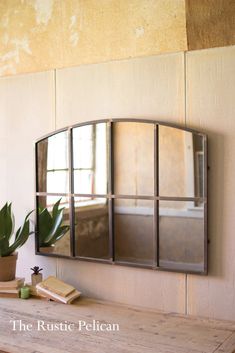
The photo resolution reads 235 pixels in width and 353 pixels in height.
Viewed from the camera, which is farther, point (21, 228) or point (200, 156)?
point (21, 228)

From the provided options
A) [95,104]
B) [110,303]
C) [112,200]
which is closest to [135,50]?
[95,104]

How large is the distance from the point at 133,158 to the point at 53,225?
522mm

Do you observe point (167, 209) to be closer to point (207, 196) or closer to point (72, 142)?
point (207, 196)

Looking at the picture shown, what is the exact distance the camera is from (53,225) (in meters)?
2.14

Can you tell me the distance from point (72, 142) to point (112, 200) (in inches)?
12.9

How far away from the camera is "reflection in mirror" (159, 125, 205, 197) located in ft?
5.87

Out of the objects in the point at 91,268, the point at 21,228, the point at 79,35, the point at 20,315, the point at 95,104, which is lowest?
the point at 20,315

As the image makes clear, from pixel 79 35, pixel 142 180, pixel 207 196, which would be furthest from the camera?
pixel 79 35

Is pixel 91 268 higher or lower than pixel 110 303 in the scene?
higher

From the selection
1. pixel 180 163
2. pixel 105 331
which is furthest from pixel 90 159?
pixel 105 331

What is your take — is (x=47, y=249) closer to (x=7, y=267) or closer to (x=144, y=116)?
(x=7, y=267)

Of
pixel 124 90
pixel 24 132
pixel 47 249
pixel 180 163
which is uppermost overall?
pixel 124 90

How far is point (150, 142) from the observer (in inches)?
74.3

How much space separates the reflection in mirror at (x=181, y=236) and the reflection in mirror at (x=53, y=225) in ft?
1.55
